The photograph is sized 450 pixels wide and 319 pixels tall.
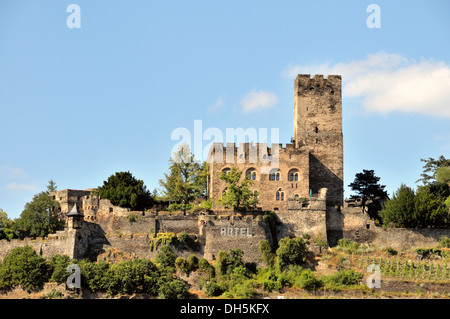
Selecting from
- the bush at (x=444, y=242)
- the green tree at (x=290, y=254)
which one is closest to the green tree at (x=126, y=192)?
the green tree at (x=290, y=254)

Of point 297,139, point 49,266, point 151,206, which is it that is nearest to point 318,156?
point 297,139

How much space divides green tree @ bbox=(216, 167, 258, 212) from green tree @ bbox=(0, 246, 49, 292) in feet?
49.3

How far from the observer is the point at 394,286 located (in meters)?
61.8

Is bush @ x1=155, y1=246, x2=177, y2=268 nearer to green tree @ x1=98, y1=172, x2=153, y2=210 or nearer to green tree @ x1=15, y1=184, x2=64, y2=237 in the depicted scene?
green tree @ x1=98, y1=172, x2=153, y2=210

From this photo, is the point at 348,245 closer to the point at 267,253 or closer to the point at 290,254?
the point at 290,254

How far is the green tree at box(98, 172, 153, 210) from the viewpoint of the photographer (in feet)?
229

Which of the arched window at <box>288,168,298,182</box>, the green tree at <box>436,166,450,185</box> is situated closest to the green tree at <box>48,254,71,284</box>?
the arched window at <box>288,168,298,182</box>

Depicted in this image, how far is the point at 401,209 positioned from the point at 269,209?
1087 centimetres

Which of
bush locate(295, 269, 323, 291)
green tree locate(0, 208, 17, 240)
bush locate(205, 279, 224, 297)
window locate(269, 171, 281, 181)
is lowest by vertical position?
bush locate(205, 279, 224, 297)

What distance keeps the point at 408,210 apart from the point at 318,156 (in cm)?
1054

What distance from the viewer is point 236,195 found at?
68.3 m

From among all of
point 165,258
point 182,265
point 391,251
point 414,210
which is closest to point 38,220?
point 165,258

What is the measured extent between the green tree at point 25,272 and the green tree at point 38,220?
23.4 feet

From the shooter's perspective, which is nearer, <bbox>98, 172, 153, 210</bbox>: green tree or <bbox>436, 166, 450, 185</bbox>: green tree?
<bbox>98, 172, 153, 210</bbox>: green tree
